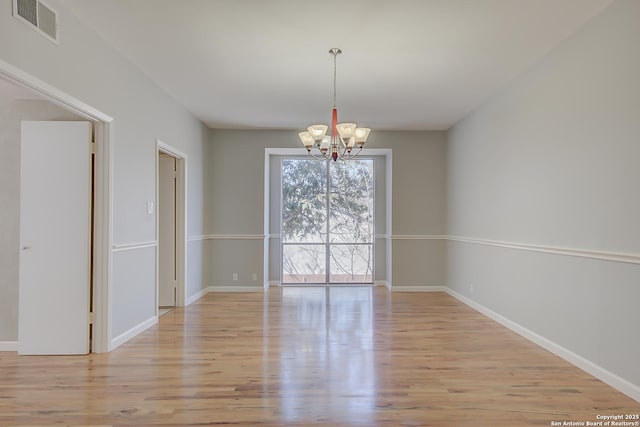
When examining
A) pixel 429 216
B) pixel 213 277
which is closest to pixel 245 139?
pixel 213 277

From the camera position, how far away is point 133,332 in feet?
12.6

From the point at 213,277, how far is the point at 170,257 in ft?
4.33

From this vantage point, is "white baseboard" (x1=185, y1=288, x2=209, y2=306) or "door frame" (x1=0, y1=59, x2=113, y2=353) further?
"white baseboard" (x1=185, y1=288, x2=209, y2=306)

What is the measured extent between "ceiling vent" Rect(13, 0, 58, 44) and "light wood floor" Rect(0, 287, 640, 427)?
249cm

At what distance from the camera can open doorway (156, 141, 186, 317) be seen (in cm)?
529

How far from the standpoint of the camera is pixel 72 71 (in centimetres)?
294

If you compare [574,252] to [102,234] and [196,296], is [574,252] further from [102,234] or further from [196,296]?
[196,296]

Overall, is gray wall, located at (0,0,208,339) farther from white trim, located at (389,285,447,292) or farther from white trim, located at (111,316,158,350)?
white trim, located at (389,285,447,292)

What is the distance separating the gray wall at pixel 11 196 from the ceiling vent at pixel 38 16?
0.99 m

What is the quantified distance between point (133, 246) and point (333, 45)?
276 centimetres

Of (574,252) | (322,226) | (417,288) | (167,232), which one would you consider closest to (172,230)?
(167,232)

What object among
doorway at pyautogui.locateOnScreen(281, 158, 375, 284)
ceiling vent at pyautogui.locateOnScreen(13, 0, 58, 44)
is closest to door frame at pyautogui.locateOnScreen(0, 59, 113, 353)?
ceiling vent at pyautogui.locateOnScreen(13, 0, 58, 44)

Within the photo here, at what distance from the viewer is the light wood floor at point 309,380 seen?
2301 millimetres

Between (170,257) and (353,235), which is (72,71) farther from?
(353,235)
